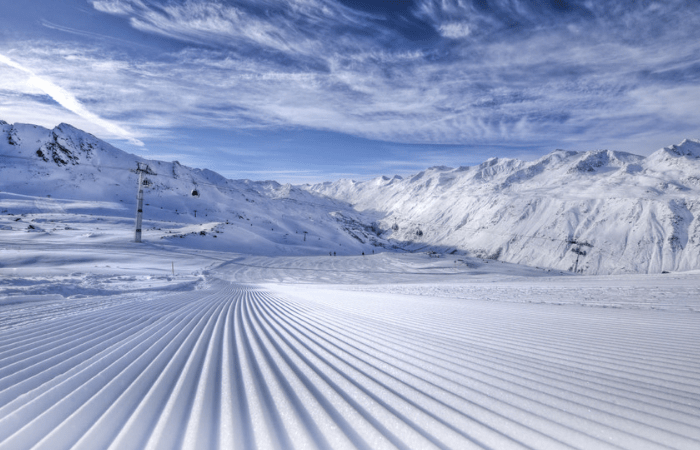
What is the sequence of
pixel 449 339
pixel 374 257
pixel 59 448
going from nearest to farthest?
pixel 59 448 < pixel 449 339 < pixel 374 257

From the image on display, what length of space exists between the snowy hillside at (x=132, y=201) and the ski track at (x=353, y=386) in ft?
136

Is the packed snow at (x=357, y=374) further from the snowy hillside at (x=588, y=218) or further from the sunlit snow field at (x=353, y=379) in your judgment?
the snowy hillside at (x=588, y=218)

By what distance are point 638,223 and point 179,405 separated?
4936 inches

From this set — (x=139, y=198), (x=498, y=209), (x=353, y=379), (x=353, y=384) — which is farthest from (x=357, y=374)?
→ (x=498, y=209)

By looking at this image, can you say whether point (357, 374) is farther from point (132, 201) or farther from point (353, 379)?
point (132, 201)

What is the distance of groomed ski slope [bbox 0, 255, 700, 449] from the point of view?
2082 millimetres

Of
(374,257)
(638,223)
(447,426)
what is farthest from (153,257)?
(638,223)

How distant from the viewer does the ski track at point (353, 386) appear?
81.7 inches

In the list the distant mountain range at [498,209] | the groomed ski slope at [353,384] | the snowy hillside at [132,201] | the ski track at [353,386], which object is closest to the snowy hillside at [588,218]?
the distant mountain range at [498,209]

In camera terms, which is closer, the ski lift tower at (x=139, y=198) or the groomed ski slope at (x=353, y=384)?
the groomed ski slope at (x=353, y=384)

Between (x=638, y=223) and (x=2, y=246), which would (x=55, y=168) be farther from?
(x=638, y=223)

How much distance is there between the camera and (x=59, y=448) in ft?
6.42

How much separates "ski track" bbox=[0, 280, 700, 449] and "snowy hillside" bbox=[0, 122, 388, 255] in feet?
136

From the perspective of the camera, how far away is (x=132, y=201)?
78.2 m
